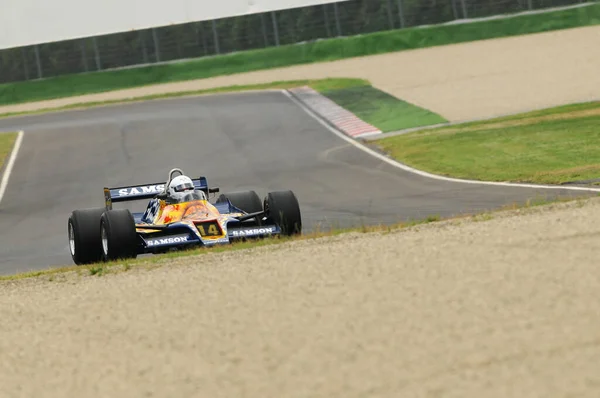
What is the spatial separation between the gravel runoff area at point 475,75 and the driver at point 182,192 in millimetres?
18055

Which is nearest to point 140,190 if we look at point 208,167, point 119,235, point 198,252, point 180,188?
point 180,188

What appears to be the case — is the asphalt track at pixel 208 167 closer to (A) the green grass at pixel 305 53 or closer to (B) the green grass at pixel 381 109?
(B) the green grass at pixel 381 109

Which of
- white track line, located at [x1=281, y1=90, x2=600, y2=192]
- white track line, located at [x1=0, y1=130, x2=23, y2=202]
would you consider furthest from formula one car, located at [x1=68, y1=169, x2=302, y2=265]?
white track line, located at [x1=0, y1=130, x2=23, y2=202]

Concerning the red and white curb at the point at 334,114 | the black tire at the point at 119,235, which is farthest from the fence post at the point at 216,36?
the black tire at the point at 119,235

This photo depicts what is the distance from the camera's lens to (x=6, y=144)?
3856cm

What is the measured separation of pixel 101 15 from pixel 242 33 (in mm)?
7480

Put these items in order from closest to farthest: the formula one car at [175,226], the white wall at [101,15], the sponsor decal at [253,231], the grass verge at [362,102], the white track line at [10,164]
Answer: the formula one car at [175,226], the sponsor decal at [253,231], the white track line at [10,164], the grass verge at [362,102], the white wall at [101,15]

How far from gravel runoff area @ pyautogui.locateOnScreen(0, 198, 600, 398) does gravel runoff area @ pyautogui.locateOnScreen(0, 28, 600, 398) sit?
0.07ft

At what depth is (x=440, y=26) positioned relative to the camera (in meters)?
53.7

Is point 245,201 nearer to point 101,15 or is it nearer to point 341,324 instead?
point 341,324

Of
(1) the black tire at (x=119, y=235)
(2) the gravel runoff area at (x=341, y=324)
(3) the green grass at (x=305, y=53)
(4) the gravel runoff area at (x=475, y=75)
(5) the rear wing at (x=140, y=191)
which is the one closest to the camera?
(2) the gravel runoff area at (x=341, y=324)

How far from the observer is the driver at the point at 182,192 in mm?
18391

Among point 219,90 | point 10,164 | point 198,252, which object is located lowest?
point 198,252

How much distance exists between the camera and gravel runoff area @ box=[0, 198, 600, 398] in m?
8.84
